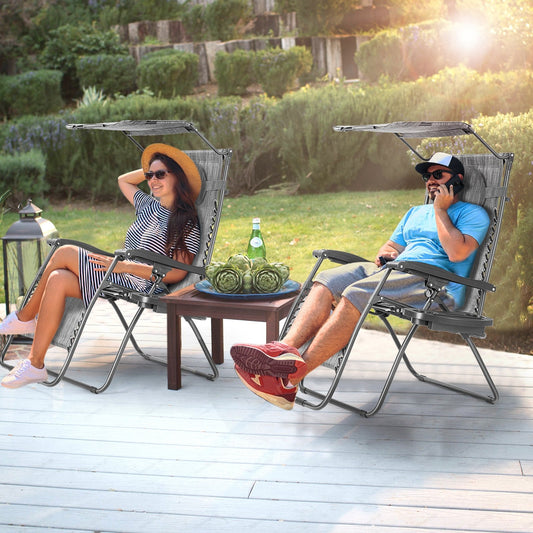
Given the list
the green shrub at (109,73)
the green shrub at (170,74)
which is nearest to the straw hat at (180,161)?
the green shrub at (170,74)

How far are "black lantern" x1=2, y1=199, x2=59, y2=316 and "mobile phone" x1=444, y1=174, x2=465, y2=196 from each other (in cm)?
211

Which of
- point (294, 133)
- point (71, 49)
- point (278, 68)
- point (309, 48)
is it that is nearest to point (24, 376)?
point (294, 133)

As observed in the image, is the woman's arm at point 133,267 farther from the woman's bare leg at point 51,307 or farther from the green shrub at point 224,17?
the green shrub at point 224,17

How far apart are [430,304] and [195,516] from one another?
1353mm

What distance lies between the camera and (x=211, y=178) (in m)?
4.07

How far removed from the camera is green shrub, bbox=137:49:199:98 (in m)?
12.6

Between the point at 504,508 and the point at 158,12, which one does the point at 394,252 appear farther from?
the point at 158,12

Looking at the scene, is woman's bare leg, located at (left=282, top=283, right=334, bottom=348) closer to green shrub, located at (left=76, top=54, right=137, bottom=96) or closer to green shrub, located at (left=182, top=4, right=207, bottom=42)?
green shrub, located at (left=76, top=54, right=137, bottom=96)

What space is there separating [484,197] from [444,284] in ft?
1.81

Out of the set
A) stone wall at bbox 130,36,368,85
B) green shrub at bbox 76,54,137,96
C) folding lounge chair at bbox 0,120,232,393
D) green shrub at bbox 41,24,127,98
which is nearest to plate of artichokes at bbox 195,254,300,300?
folding lounge chair at bbox 0,120,232,393

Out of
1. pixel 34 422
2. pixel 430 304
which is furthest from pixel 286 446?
pixel 34 422

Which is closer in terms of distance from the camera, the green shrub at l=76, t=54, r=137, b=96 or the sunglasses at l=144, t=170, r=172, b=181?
the sunglasses at l=144, t=170, r=172, b=181

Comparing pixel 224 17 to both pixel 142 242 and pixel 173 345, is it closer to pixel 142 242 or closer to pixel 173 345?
pixel 142 242

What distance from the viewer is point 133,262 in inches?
145
